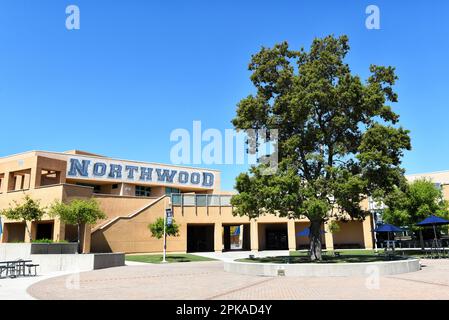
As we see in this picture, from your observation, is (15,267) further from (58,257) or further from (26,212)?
(26,212)

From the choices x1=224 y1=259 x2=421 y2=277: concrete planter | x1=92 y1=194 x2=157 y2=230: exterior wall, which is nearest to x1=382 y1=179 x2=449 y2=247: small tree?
x1=224 y1=259 x2=421 y2=277: concrete planter

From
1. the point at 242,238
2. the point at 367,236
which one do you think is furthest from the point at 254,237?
the point at 367,236

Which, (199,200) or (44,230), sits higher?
(199,200)

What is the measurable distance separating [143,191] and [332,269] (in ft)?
128

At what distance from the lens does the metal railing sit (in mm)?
40562

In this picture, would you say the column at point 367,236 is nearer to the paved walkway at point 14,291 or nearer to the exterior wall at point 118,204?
the exterior wall at point 118,204

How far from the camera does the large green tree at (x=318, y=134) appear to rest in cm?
1931

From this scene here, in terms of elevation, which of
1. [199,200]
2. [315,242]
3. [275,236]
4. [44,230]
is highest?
[199,200]

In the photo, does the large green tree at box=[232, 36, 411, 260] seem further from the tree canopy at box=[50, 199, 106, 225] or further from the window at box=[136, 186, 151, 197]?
the window at box=[136, 186, 151, 197]

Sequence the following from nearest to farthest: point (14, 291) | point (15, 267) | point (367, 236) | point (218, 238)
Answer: point (14, 291)
point (15, 267)
point (218, 238)
point (367, 236)

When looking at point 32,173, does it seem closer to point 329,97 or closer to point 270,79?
point 270,79

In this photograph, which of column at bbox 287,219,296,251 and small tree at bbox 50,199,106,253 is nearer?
small tree at bbox 50,199,106,253

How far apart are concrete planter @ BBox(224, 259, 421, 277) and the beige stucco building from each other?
1998 centimetres

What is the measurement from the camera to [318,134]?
69.4ft
